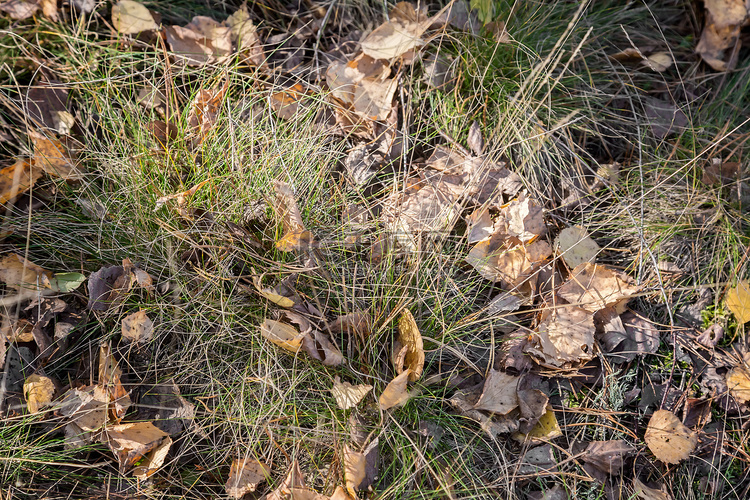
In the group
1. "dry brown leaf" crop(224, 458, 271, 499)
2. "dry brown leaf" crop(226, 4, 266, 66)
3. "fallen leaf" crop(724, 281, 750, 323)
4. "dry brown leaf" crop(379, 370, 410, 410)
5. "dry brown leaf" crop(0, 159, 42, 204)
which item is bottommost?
"dry brown leaf" crop(224, 458, 271, 499)

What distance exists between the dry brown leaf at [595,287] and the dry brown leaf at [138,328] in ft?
4.50

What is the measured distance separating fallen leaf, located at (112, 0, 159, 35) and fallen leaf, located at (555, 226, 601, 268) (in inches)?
70.6

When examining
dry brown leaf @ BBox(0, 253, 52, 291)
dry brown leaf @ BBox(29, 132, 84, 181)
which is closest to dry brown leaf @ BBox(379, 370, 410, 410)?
dry brown leaf @ BBox(0, 253, 52, 291)

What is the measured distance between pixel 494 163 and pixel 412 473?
1.07m

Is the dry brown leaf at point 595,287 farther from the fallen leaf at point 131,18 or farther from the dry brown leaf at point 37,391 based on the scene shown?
the fallen leaf at point 131,18

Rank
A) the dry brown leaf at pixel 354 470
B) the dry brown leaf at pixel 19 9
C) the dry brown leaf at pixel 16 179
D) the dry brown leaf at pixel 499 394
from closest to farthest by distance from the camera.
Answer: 1. the dry brown leaf at pixel 354 470
2. the dry brown leaf at pixel 499 394
3. the dry brown leaf at pixel 16 179
4. the dry brown leaf at pixel 19 9

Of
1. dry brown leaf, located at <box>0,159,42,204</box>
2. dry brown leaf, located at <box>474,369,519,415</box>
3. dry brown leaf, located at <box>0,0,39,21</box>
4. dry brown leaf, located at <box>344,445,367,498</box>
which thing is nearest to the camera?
dry brown leaf, located at <box>344,445,367,498</box>

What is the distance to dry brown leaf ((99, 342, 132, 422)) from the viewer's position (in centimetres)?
156

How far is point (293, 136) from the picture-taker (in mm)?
1901

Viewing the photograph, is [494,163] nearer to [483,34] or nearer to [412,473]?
[483,34]

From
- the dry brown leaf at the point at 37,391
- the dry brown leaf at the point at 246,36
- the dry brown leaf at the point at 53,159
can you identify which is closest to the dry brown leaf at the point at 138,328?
the dry brown leaf at the point at 37,391

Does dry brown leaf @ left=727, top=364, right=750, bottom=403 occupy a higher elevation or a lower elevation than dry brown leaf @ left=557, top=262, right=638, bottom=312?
lower

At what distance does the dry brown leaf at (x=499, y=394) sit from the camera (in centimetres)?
163

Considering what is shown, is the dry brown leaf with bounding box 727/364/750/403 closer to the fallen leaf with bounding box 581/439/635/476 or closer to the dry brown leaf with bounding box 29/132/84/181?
the fallen leaf with bounding box 581/439/635/476
